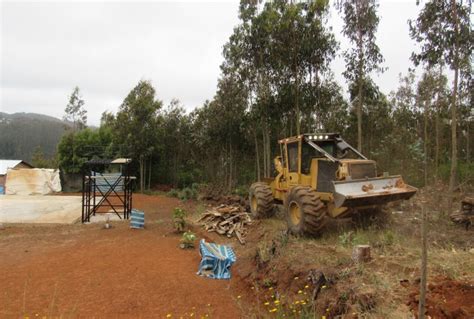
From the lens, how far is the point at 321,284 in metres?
4.47

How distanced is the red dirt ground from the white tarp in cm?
1340

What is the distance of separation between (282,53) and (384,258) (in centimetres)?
919

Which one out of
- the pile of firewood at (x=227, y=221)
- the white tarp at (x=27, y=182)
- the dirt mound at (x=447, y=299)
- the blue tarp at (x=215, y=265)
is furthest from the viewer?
the white tarp at (x=27, y=182)

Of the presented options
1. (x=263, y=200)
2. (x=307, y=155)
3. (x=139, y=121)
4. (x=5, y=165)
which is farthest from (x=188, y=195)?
(x=5, y=165)

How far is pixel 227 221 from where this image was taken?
33.0 feet

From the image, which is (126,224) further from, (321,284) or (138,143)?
(138,143)

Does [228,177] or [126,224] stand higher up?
[228,177]

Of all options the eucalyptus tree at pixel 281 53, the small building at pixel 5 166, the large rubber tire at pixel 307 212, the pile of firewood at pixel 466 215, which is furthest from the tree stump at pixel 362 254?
the small building at pixel 5 166

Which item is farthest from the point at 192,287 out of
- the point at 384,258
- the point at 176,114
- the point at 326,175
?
the point at 176,114

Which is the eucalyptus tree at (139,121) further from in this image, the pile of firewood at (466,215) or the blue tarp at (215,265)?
the pile of firewood at (466,215)

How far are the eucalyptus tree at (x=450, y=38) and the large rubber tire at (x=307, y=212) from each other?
13.2ft

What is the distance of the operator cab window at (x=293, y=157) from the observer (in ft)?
27.9

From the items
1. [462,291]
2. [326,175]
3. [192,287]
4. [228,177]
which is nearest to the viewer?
[462,291]

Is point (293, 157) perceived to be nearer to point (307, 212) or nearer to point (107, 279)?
point (307, 212)
